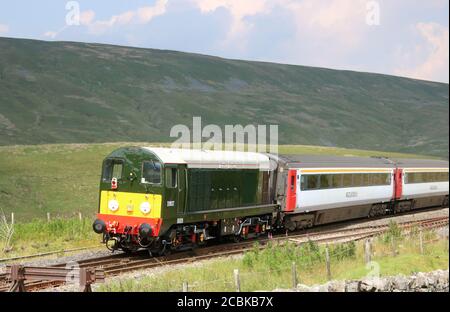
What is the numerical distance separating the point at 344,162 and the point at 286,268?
17.5 metres

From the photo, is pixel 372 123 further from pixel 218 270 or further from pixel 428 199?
pixel 218 270

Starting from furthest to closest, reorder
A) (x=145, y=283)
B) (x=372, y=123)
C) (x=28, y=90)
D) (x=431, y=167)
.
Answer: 1. (x=372, y=123)
2. (x=28, y=90)
3. (x=431, y=167)
4. (x=145, y=283)

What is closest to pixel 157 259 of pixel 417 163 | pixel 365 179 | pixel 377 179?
pixel 365 179

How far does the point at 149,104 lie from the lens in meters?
176

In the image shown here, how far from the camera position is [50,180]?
5766 centimetres

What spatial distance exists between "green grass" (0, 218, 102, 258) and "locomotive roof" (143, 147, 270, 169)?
6.46 meters

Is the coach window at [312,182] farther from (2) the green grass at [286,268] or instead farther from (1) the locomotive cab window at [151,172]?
(1) the locomotive cab window at [151,172]

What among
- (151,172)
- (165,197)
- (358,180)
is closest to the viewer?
(165,197)

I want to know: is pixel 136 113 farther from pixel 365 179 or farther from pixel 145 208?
pixel 145 208

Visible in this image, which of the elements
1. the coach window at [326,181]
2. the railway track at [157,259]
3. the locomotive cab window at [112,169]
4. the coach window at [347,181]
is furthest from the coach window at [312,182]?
the locomotive cab window at [112,169]

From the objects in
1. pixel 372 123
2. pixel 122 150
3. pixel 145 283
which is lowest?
pixel 145 283
